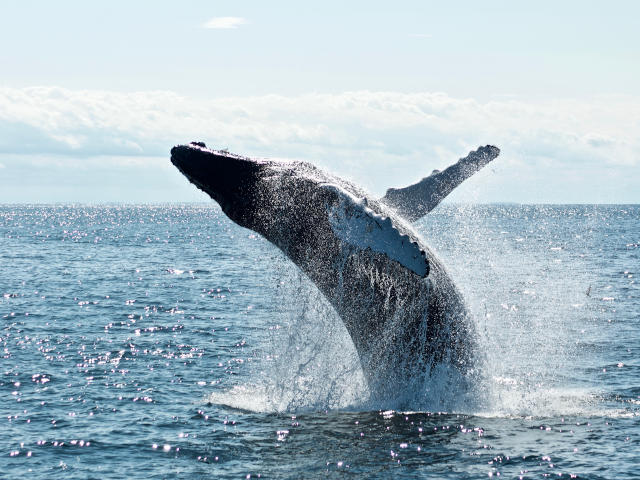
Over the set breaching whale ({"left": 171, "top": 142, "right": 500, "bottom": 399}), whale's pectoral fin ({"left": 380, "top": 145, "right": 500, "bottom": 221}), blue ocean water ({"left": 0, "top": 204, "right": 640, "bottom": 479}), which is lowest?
blue ocean water ({"left": 0, "top": 204, "right": 640, "bottom": 479})

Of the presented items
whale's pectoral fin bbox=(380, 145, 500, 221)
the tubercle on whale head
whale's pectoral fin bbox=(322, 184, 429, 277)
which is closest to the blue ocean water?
the tubercle on whale head

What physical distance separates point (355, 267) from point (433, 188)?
109 inches

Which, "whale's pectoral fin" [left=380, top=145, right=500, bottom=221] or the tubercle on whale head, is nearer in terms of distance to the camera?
the tubercle on whale head

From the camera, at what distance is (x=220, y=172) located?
13.3 meters

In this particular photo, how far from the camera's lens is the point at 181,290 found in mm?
42188

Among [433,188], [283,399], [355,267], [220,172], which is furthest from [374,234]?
[283,399]

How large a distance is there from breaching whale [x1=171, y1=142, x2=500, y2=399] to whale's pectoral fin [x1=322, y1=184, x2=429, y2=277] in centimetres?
54

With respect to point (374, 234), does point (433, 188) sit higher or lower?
higher

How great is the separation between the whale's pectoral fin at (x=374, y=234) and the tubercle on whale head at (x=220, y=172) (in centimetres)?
195

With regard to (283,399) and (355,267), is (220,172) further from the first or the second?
(283,399)

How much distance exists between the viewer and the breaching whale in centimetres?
1321

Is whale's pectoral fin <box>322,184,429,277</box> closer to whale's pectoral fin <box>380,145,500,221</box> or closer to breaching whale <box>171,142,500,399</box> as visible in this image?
breaching whale <box>171,142,500,399</box>

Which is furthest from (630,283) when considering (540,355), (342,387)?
(342,387)

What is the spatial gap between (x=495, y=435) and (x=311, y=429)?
10.4ft
